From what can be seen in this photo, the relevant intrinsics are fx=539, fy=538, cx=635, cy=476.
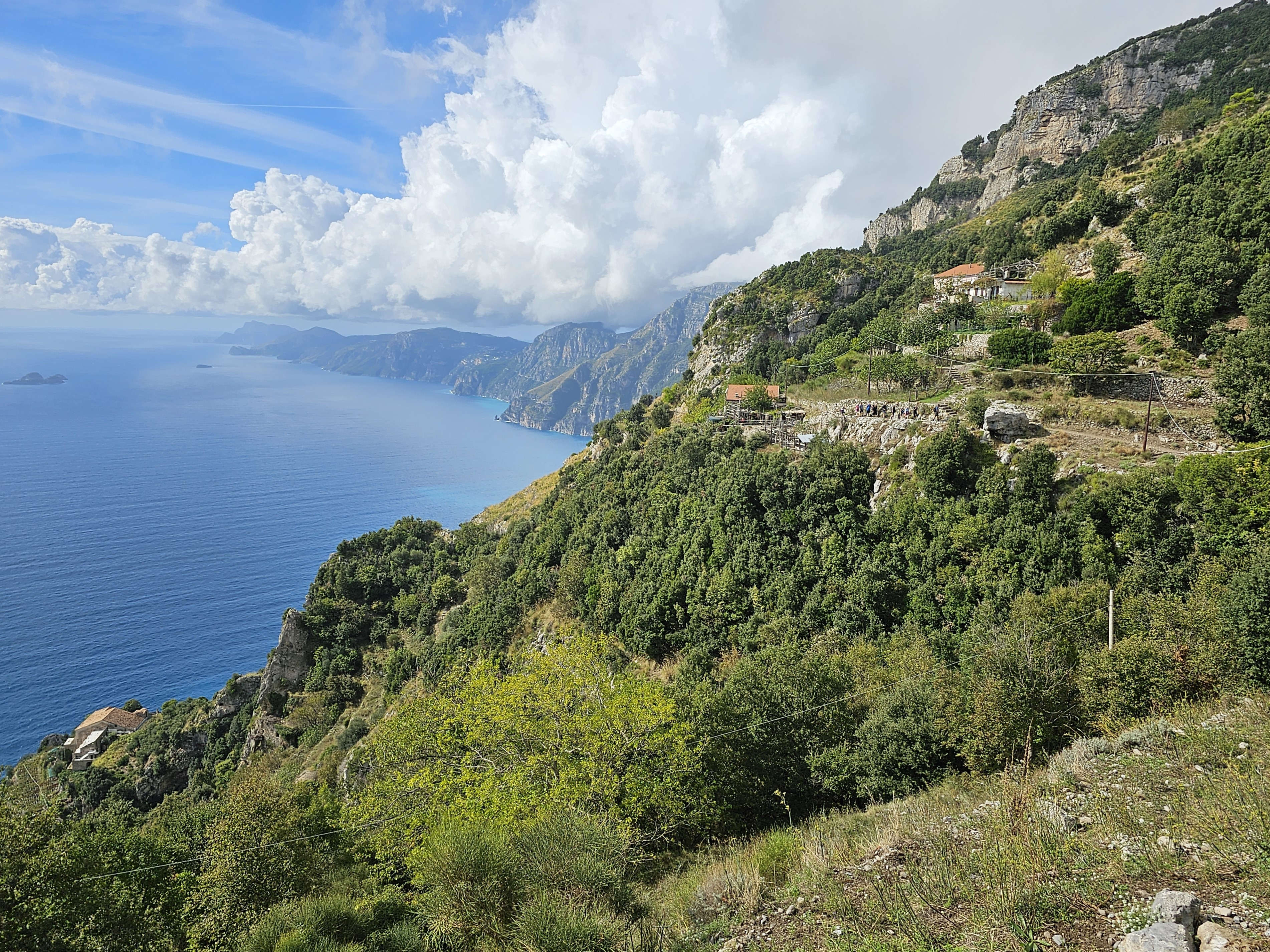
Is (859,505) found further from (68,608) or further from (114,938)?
(68,608)

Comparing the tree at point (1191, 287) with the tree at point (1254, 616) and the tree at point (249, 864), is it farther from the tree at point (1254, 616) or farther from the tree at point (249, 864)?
the tree at point (249, 864)

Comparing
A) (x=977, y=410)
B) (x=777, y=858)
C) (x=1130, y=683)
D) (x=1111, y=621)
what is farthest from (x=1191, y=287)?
(x=777, y=858)

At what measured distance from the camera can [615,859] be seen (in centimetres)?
1003

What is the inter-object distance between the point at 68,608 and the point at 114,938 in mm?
85127

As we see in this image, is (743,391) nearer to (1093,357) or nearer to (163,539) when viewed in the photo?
(1093,357)

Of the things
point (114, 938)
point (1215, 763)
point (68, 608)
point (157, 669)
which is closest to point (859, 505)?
point (1215, 763)

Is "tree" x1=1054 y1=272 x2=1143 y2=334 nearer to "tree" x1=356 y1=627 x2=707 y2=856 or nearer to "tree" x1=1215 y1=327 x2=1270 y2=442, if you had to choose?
"tree" x1=1215 y1=327 x2=1270 y2=442

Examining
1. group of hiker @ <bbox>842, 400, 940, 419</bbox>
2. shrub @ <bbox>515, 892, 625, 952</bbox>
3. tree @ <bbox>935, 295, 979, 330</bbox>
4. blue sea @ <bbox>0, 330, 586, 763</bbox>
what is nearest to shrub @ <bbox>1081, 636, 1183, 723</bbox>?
shrub @ <bbox>515, 892, 625, 952</bbox>

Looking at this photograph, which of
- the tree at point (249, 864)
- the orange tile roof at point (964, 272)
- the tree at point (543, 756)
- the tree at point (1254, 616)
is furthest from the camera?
the orange tile roof at point (964, 272)

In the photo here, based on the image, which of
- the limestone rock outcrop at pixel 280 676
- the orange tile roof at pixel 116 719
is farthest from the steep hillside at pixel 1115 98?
the orange tile roof at pixel 116 719

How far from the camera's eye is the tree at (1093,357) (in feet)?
95.6

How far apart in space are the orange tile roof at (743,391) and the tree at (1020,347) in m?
17.4

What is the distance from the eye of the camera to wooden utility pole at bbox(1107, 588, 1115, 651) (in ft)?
51.4

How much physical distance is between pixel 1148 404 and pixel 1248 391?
307 centimetres
